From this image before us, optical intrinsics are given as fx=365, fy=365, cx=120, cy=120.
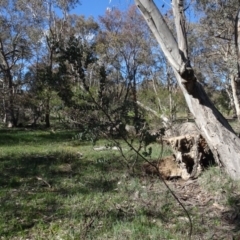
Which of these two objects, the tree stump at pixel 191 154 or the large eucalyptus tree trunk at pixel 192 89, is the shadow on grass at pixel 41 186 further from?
the large eucalyptus tree trunk at pixel 192 89

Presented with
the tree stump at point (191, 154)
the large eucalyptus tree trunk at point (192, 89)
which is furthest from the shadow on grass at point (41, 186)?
the large eucalyptus tree trunk at point (192, 89)

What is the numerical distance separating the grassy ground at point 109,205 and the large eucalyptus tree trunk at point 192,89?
1.21ft

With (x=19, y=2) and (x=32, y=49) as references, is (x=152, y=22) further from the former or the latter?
(x=32, y=49)

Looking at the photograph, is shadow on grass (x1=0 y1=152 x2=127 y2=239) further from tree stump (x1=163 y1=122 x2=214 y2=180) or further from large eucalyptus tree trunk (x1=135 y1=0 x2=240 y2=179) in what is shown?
large eucalyptus tree trunk (x1=135 y1=0 x2=240 y2=179)

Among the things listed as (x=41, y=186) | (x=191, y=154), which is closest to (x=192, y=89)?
(x=191, y=154)

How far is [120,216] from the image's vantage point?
14.6 feet

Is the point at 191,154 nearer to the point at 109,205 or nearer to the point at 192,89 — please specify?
the point at 192,89

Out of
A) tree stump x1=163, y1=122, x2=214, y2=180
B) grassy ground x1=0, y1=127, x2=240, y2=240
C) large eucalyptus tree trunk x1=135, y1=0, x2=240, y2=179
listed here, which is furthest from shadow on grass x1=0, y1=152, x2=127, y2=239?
large eucalyptus tree trunk x1=135, y1=0, x2=240, y2=179

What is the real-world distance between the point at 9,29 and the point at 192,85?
20.5m

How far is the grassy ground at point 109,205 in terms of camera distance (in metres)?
4.02

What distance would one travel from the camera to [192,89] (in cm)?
564

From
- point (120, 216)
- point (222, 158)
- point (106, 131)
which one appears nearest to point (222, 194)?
point (222, 158)

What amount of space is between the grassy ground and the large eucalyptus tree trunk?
367mm

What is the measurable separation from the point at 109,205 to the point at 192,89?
2.19 meters
